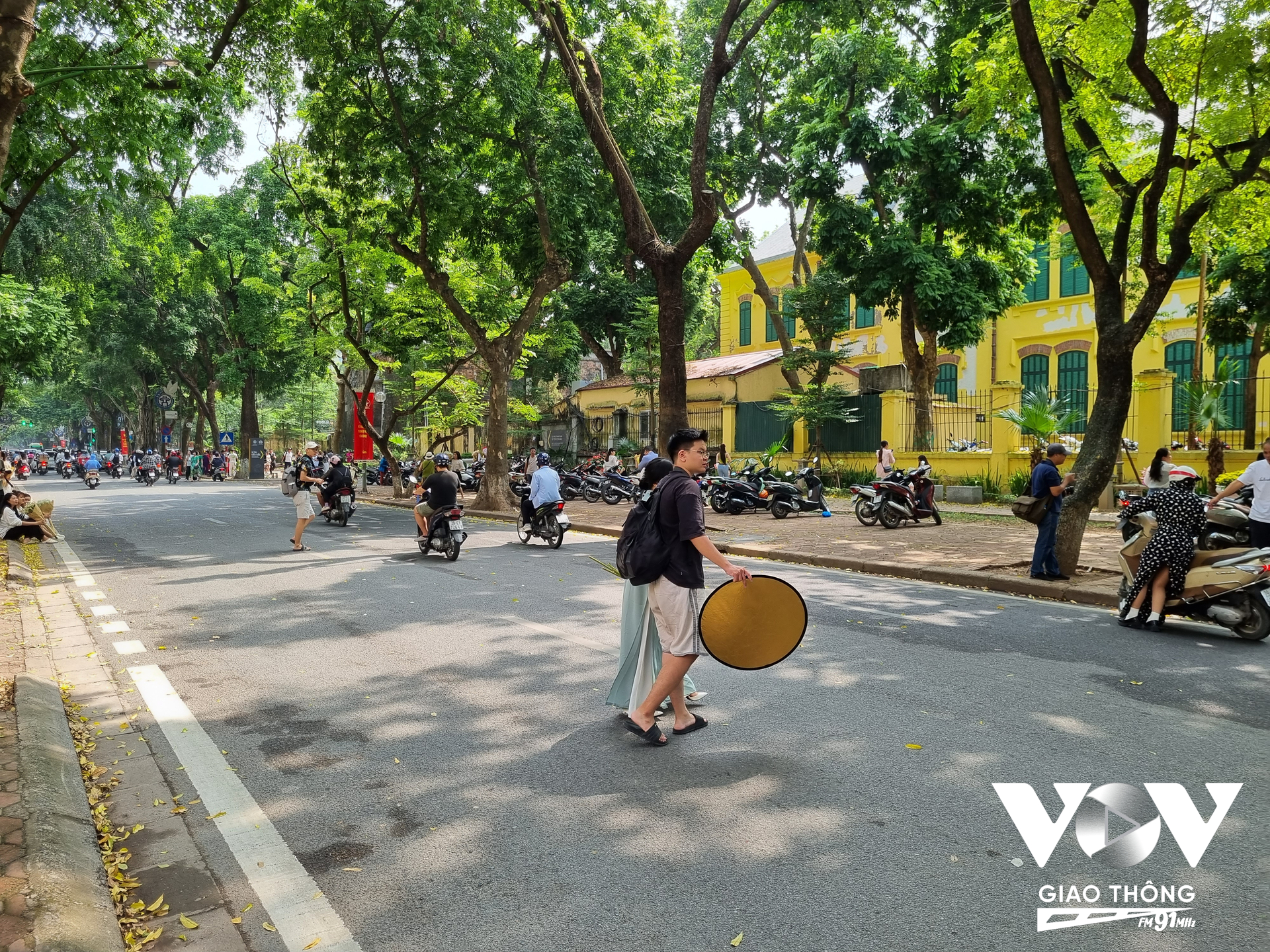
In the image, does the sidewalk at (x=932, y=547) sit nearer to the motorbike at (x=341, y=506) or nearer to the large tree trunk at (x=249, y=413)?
the motorbike at (x=341, y=506)

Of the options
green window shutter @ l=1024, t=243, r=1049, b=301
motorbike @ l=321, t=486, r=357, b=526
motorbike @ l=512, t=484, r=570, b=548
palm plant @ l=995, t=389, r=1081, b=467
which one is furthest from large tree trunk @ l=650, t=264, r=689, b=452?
green window shutter @ l=1024, t=243, r=1049, b=301

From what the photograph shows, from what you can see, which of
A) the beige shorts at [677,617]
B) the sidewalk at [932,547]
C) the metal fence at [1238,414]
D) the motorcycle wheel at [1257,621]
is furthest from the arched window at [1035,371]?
the beige shorts at [677,617]

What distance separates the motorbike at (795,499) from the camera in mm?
19094

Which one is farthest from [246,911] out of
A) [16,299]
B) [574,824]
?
[16,299]

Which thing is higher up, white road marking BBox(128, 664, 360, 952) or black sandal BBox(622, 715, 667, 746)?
black sandal BBox(622, 715, 667, 746)

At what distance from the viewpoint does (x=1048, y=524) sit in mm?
10109

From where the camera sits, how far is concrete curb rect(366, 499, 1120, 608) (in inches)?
369

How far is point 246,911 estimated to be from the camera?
10.3 feet

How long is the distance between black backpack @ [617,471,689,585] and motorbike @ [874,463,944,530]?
1223cm

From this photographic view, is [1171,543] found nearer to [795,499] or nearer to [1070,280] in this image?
[795,499]

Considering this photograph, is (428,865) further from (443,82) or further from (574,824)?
(443,82)

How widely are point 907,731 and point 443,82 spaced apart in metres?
15.8

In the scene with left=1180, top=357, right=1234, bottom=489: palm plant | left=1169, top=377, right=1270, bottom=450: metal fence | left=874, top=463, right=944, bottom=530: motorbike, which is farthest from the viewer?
left=1169, top=377, right=1270, bottom=450: metal fence

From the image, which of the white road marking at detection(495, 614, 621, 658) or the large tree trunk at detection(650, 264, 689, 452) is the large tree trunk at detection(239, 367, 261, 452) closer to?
the large tree trunk at detection(650, 264, 689, 452)
